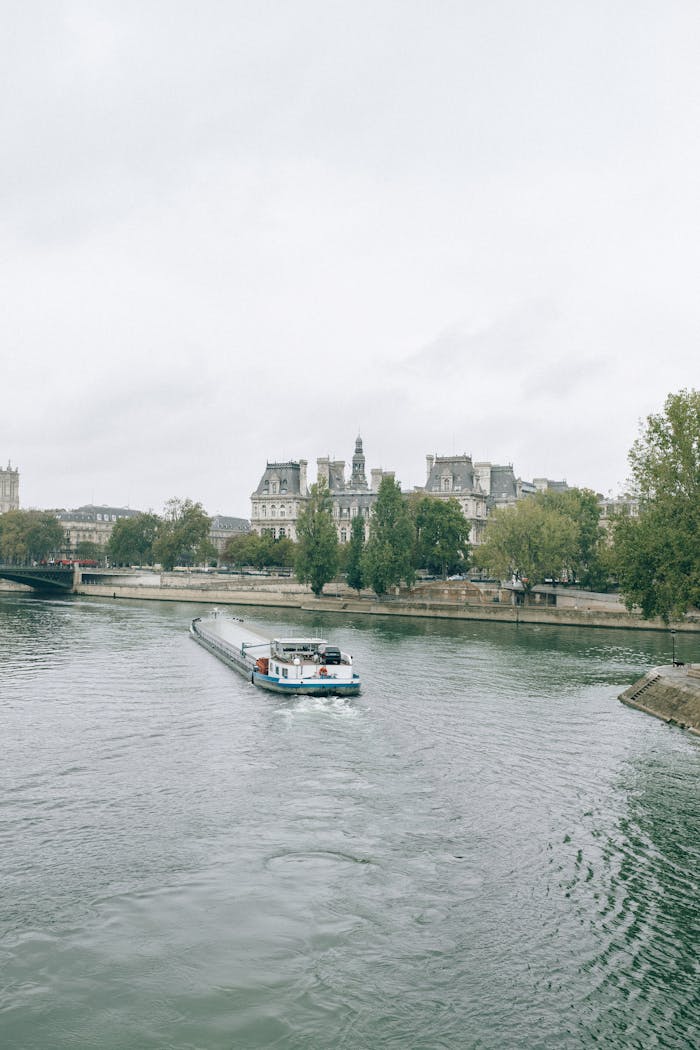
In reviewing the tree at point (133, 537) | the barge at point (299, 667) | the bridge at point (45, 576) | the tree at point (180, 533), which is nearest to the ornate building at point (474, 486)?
the tree at point (180, 533)

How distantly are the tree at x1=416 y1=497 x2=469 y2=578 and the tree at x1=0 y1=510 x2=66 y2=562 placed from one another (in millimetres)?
85679

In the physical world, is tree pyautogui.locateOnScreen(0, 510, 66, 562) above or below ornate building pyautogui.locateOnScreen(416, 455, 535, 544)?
below

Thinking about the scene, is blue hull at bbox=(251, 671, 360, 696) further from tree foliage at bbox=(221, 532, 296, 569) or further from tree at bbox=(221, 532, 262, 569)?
tree at bbox=(221, 532, 262, 569)

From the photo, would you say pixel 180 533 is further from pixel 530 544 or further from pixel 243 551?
pixel 530 544

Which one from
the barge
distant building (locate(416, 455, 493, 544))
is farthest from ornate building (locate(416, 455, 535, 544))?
the barge

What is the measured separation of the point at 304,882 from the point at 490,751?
50.0 ft

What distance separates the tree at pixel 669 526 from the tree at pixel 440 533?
73.8m

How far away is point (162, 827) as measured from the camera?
1030 inches

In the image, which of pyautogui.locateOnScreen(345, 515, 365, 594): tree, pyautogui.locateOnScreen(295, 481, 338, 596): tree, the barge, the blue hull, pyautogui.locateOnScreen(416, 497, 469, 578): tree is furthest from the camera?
pyautogui.locateOnScreen(416, 497, 469, 578): tree

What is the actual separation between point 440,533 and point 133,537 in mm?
70477

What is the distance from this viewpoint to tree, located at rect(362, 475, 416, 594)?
358ft

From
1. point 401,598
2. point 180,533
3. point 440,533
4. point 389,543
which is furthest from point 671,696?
point 180,533

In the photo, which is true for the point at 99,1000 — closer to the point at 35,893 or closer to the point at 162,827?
the point at 35,893

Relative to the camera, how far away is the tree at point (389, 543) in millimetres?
109062
